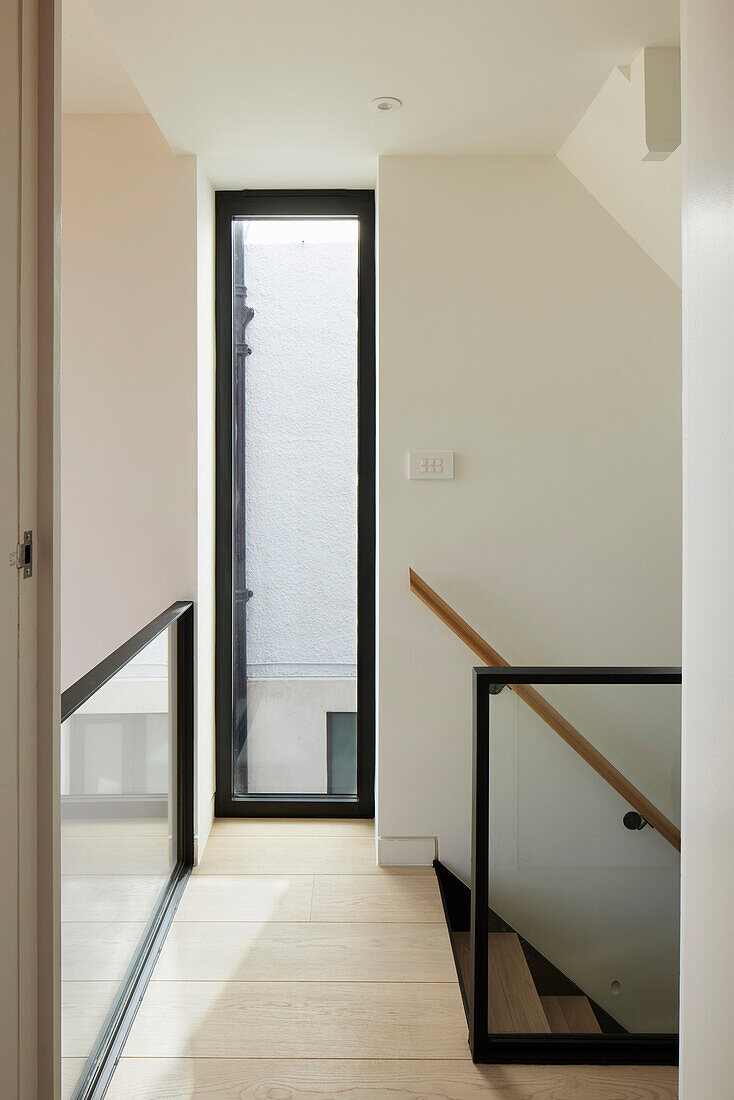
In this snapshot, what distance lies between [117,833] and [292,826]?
1.36 metres

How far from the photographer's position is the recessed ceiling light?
2.38 meters

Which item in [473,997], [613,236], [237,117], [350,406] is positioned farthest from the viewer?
[350,406]

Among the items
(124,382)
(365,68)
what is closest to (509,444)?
(365,68)

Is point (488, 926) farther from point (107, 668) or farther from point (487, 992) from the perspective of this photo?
point (107, 668)

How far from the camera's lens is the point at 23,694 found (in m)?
1.16

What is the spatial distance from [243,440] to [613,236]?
150cm

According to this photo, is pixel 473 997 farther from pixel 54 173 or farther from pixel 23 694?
pixel 54 173

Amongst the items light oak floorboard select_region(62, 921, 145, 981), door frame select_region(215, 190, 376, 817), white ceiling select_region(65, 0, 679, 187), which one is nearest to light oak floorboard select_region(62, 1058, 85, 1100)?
light oak floorboard select_region(62, 921, 145, 981)

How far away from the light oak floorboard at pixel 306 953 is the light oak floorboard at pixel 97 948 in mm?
178

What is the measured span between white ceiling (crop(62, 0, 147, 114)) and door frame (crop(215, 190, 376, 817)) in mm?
529

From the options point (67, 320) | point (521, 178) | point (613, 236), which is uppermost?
point (521, 178)

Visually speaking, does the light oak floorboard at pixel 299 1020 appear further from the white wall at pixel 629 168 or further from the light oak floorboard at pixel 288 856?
the white wall at pixel 629 168

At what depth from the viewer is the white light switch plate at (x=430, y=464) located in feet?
9.36

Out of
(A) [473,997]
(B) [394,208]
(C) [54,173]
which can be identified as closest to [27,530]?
(C) [54,173]
